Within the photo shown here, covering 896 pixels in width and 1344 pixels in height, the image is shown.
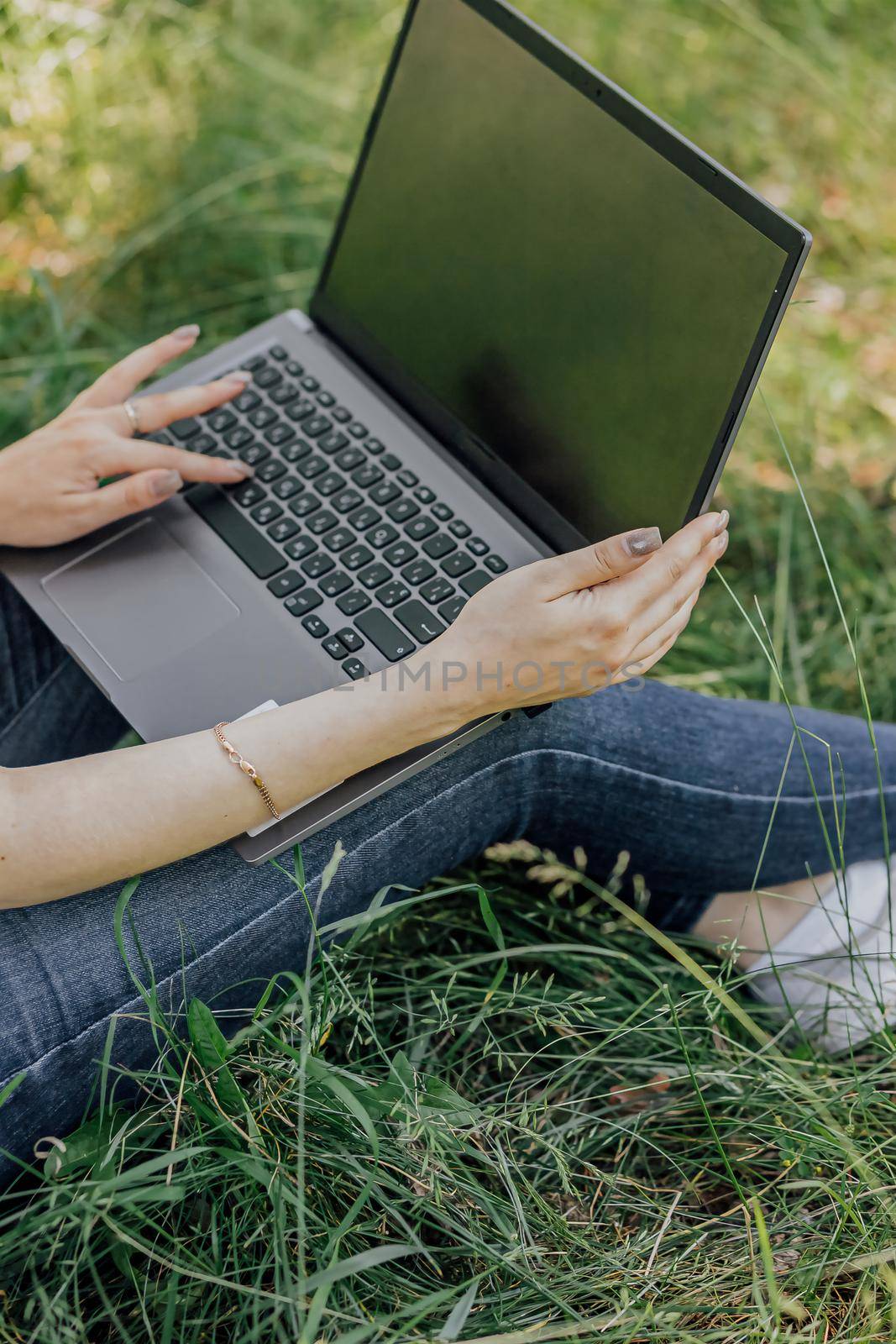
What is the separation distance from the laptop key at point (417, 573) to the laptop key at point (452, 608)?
4cm

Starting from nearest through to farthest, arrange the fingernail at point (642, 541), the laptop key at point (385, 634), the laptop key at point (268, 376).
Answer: the fingernail at point (642, 541) < the laptop key at point (385, 634) < the laptop key at point (268, 376)

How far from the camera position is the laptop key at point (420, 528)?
104 centimetres

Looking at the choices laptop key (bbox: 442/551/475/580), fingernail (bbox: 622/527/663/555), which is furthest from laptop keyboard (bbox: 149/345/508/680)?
fingernail (bbox: 622/527/663/555)

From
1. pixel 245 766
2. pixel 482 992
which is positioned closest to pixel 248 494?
pixel 245 766

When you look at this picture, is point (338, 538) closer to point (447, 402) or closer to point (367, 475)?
point (367, 475)

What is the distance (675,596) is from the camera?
896 mm

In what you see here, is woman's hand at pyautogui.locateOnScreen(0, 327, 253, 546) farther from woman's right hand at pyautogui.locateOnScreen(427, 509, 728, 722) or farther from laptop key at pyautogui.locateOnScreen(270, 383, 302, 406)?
woman's right hand at pyautogui.locateOnScreen(427, 509, 728, 722)

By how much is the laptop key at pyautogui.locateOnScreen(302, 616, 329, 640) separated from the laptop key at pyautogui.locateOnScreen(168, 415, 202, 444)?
305 mm

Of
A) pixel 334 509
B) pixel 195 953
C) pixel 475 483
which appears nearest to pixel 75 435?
pixel 334 509

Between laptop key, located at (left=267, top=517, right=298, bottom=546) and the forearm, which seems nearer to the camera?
the forearm

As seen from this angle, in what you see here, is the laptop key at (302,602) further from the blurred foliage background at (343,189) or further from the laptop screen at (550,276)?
the blurred foliage background at (343,189)

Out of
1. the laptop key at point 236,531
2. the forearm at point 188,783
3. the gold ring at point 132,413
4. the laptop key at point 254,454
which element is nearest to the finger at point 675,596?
the forearm at point 188,783

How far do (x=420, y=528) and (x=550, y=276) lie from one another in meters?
0.27

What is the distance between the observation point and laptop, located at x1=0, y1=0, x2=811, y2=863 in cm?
89
